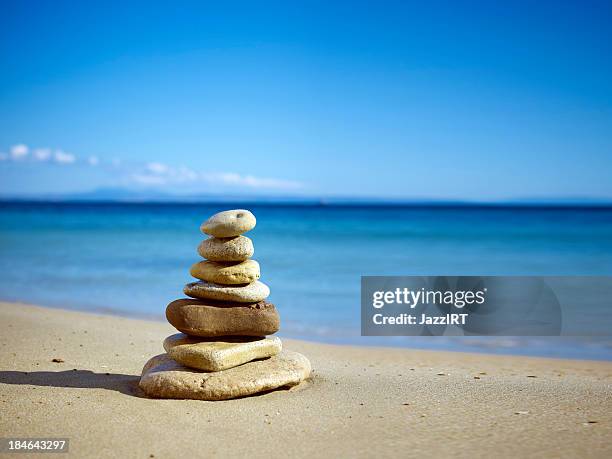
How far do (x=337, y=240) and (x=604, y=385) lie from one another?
1266 inches

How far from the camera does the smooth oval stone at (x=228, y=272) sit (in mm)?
6898

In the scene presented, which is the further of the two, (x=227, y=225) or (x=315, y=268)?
(x=315, y=268)

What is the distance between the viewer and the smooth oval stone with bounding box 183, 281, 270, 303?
686 cm

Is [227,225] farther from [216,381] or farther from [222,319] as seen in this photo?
[216,381]

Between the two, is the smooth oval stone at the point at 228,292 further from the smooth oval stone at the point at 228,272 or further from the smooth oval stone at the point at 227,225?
the smooth oval stone at the point at 227,225

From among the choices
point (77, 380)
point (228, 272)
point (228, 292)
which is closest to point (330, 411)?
point (228, 292)

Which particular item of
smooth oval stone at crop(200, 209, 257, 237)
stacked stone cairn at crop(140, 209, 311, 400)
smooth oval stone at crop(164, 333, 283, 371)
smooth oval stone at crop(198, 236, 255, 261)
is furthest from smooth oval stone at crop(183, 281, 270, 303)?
smooth oval stone at crop(200, 209, 257, 237)

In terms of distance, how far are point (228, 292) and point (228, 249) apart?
47 centimetres

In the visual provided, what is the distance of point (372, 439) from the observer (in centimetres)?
536

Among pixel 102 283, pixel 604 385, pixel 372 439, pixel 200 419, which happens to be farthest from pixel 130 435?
pixel 102 283

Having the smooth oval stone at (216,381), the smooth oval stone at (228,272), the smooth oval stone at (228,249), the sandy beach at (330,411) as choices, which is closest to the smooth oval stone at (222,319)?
the smooth oval stone at (228,272)

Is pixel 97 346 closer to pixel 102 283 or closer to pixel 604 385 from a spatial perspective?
pixel 604 385

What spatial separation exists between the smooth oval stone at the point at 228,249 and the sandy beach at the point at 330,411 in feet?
5.02

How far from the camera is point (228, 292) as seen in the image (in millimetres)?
6848
